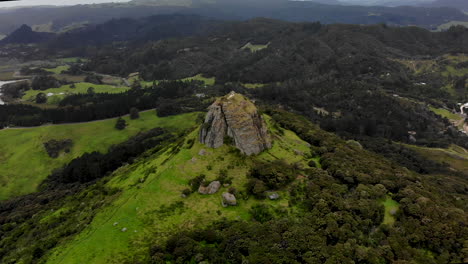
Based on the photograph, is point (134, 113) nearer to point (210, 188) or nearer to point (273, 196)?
point (210, 188)

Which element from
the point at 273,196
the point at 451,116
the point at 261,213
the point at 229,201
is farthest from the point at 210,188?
the point at 451,116

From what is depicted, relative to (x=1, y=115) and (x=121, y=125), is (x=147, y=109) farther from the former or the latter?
(x=1, y=115)

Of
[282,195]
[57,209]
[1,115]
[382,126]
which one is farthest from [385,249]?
[1,115]

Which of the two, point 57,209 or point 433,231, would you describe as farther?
point 57,209

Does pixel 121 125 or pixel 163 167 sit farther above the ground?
pixel 163 167

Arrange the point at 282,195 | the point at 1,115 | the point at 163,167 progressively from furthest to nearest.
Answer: the point at 1,115 → the point at 163,167 → the point at 282,195

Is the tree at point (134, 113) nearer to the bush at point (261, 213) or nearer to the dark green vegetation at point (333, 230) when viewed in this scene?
the dark green vegetation at point (333, 230)
